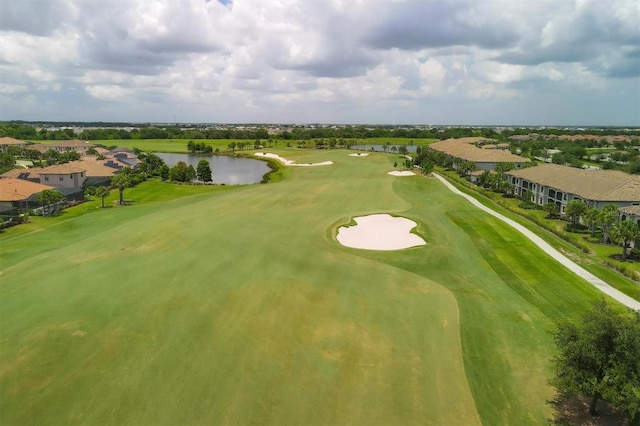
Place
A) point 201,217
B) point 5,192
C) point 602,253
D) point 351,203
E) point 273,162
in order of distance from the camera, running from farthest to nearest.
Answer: point 273,162, point 351,203, point 5,192, point 201,217, point 602,253

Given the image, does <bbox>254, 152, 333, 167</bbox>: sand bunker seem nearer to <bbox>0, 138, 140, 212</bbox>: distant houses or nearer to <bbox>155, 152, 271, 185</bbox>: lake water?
<bbox>155, 152, 271, 185</bbox>: lake water

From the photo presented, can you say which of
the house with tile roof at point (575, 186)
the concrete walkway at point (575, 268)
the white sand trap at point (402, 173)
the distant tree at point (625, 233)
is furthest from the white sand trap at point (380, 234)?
the white sand trap at point (402, 173)

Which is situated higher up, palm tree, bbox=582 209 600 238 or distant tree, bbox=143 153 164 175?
distant tree, bbox=143 153 164 175

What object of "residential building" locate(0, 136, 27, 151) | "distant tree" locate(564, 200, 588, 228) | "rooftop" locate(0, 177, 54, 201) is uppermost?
"residential building" locate(0, 136, 27, 151)

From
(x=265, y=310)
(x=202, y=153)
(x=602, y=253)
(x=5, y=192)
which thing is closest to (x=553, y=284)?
(x=602, y=253)

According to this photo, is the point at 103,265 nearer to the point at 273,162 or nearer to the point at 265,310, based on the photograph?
the point at 265,310

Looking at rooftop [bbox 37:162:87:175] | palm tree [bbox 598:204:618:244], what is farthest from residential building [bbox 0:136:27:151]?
palm tree [bbox 598:204:618:244]

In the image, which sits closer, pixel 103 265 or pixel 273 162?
pixel 103 265

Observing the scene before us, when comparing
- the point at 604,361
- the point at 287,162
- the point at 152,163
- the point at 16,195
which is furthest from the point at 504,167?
the point at 16,195

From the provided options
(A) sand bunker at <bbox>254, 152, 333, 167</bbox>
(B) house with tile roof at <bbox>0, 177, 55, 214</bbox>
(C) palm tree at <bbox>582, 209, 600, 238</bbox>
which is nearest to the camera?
(C) palm tree at <bbox>582, 209, 600, 238</bbox>
